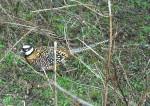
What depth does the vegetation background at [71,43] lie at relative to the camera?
5148 mm

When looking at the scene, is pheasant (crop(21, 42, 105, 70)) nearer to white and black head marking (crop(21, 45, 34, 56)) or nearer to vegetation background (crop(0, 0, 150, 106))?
→ white and black head marking (crop(21, 45, 34, 56))

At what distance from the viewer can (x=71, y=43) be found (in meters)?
6.27

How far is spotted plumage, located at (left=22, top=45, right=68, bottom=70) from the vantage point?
5.61 meters

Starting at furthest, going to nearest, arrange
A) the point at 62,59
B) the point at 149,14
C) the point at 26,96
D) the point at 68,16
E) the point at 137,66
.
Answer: the point at 149,14 → the point at 68,16 → the point at 137,66 → the point at 62,59 → the point at 26,96

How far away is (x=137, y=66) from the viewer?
610 centimetres

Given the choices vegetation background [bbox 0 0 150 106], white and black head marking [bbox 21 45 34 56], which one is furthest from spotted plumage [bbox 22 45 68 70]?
vegetation background [bbox 0 0 150 106]

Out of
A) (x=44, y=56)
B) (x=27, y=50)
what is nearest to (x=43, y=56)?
(x=44, y=56)

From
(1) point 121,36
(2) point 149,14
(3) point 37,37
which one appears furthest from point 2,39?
(2) point 149,14

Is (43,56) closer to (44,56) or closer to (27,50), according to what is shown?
(44,56)

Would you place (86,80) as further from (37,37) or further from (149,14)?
(149,14)

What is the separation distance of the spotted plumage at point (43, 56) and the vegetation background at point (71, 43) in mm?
104

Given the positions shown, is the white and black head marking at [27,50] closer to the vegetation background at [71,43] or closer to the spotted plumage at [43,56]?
the spotted plumage at [43,56]

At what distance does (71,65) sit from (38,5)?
1.05 m

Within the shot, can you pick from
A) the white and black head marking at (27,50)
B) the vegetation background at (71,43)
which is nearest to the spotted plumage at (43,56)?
the white and black head marking at (27,50)
